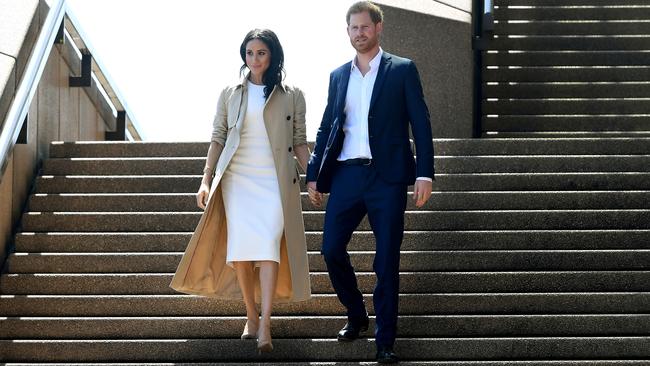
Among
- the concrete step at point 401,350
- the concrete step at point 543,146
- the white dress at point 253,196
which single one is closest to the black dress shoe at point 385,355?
the concrete step at point 401,350

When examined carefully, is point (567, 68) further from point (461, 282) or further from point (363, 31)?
point (363, 31)

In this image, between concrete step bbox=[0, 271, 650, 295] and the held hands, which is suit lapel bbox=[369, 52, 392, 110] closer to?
the held hands

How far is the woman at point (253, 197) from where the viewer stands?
→ 682 cm

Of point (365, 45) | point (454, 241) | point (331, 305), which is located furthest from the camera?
point (454, 241)

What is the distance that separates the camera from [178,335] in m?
7.20

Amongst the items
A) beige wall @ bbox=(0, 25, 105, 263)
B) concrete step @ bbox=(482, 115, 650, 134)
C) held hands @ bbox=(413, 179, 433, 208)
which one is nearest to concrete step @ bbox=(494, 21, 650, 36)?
concrete step @ bbox=(482, 115, 650, 134)

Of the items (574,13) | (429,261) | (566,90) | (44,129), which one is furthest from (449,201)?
(574,13)

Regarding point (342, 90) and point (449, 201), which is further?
point (449, 201)

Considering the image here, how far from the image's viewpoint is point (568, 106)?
12430mm

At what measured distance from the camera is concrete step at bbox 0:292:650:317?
7324 millimetres

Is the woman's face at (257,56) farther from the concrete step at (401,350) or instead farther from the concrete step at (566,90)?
the concrete step at (566,90)

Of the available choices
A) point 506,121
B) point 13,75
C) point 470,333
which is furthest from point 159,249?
point 506,121

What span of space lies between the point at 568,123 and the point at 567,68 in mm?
611

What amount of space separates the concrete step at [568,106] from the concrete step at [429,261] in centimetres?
469
